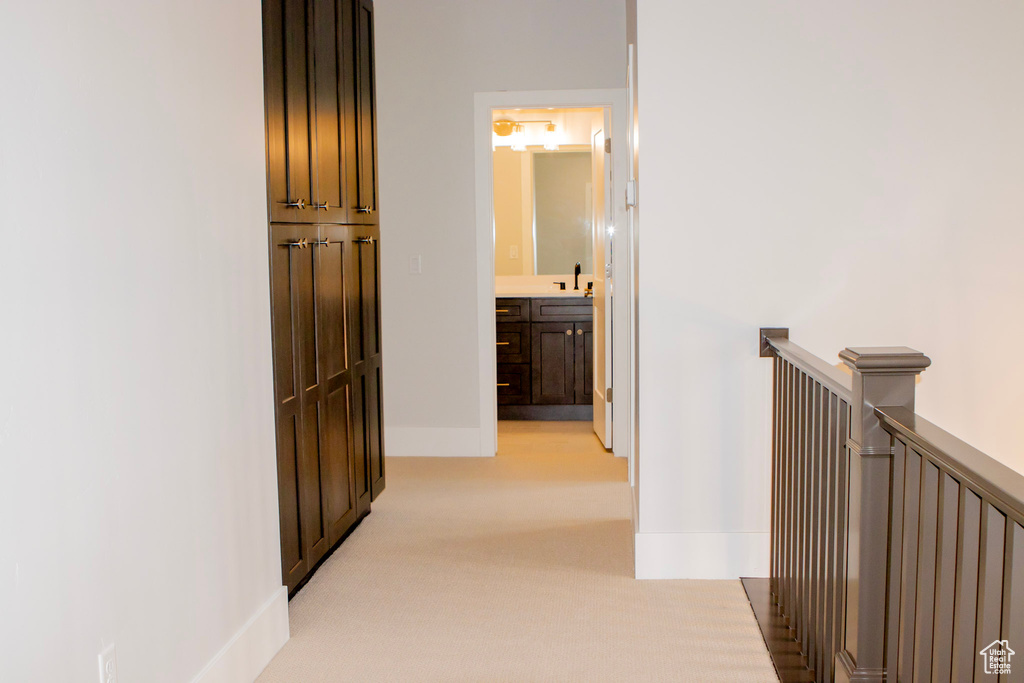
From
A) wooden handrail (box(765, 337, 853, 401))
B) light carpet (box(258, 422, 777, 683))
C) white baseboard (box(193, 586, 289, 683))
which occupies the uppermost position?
wooden handrail (box(765, 337, 853, 401))

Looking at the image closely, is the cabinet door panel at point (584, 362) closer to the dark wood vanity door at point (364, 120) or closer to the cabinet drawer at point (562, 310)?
the cabinet drawer at point (562, 310)

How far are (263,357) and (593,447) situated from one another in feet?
9.54

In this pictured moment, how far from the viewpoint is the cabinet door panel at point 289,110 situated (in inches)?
103

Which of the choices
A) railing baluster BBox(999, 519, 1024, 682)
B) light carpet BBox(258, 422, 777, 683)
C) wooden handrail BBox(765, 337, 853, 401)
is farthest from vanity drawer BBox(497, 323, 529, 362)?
railing baluster BBox(999, 519, 1024, 682)

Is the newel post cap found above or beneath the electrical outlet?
above

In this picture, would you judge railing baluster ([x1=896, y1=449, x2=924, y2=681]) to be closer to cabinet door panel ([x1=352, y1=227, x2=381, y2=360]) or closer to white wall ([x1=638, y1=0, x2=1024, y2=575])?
white wall ([x1=638, y1=0, x2=1024, y2=575])

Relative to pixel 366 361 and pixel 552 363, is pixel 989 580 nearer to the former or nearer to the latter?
pixel 366 361

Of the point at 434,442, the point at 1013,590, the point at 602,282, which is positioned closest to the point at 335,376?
the point at 434,442

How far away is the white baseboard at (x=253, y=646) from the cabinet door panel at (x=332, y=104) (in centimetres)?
132

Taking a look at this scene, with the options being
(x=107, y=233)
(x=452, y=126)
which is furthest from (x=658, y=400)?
(x=452, y=126)

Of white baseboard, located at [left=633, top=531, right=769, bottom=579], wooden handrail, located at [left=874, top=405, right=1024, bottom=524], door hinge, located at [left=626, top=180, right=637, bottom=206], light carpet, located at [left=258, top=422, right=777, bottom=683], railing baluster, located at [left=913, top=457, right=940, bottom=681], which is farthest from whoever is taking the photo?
door hinge, located at [left=626, top=180, right=637, bottom=206]

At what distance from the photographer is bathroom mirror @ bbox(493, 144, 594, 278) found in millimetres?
6430

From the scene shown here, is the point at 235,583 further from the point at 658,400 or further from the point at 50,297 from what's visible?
the point at 658,400

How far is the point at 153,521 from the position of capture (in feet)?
6.13
